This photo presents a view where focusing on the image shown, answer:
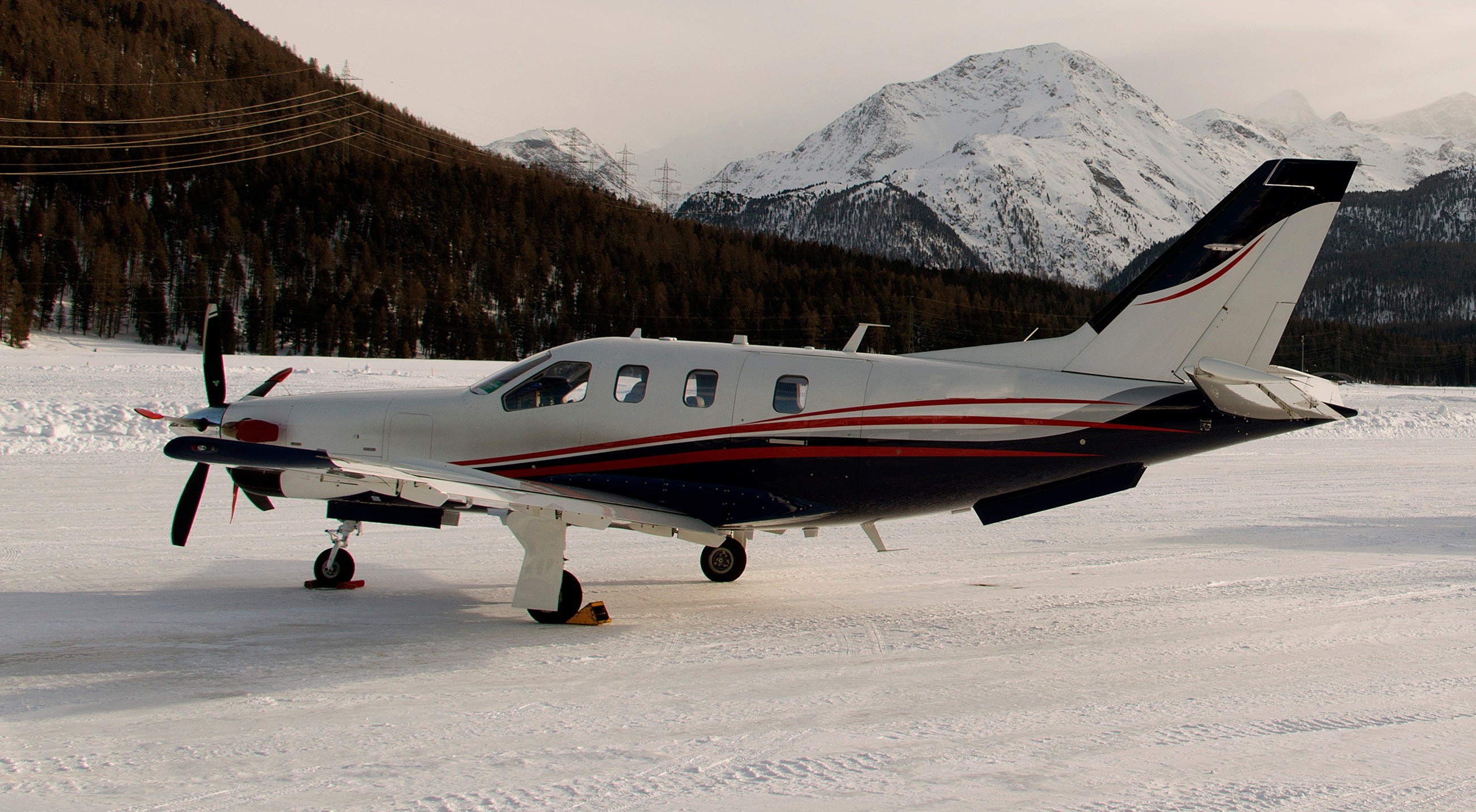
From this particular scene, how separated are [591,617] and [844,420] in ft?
9.53

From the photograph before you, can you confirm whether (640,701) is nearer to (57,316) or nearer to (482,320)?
(482,320)

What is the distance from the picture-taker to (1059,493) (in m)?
8.88

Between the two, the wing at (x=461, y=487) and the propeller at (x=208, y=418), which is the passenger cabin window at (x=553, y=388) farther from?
the propeller at (x=208, y=418)

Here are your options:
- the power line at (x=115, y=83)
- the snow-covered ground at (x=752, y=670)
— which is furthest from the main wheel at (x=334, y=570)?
the power line at (x=115, y=83)

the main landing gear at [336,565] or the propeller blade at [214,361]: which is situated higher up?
the propeller blade at [214,361]

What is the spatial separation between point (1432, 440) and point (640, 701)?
101ft

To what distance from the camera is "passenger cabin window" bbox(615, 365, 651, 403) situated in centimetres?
925

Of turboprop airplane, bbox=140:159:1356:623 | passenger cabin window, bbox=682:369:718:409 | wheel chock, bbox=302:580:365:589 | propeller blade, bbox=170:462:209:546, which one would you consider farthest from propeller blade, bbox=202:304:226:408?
passenger cabin window, bbox=682:369:718:409

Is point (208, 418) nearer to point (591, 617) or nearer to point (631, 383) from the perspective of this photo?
point (631, 383)

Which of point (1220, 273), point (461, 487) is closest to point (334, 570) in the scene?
point (461, 487)

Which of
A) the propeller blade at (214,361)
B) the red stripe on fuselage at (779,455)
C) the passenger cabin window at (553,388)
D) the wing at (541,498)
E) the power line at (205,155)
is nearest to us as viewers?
the wing at (541,498)

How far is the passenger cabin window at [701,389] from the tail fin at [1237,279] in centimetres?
357

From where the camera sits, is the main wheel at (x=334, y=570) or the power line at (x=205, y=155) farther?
the power line at (x=205, y=155)

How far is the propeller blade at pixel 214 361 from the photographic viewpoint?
32.6ft
